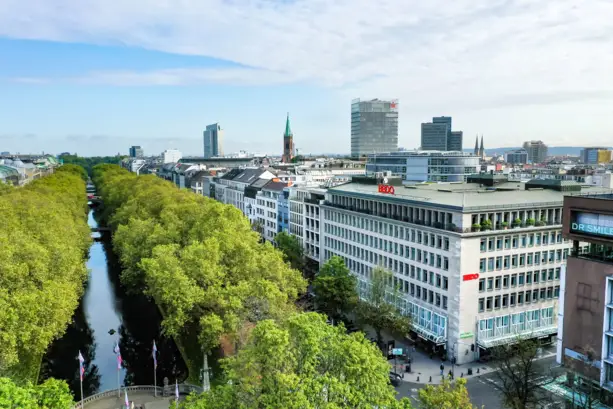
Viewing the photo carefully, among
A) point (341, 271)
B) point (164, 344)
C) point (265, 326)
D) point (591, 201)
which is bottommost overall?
point (164, 344)

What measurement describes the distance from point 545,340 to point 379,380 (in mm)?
48504

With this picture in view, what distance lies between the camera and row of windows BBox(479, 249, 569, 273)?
228 feet

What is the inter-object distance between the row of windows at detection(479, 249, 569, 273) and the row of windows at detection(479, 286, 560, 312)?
3781 millimetres

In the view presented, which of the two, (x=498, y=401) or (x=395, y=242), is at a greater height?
(x=395, y=242)

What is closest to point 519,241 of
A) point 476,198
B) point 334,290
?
point 476,198

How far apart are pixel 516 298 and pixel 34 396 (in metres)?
58.1

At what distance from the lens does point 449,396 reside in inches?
1459

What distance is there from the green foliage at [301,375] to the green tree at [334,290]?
4238 centimetres

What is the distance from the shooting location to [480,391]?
60.4m

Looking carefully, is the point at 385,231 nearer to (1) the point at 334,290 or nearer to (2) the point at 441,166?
(1) the point at 334,290

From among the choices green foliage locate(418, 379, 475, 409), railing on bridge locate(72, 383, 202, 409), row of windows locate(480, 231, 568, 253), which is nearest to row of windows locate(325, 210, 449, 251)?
row of windows locate(480, 231, 568, 253)

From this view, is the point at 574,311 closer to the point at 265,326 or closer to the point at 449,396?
the point at 449,396

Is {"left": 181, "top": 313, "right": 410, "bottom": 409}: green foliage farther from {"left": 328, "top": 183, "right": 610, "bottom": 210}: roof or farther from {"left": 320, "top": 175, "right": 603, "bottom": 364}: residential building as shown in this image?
{"left": 328, "top": 183, "right": 610, "bottom": 210}: roof

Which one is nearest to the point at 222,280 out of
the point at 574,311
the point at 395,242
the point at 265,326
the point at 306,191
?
the point at 395,242
